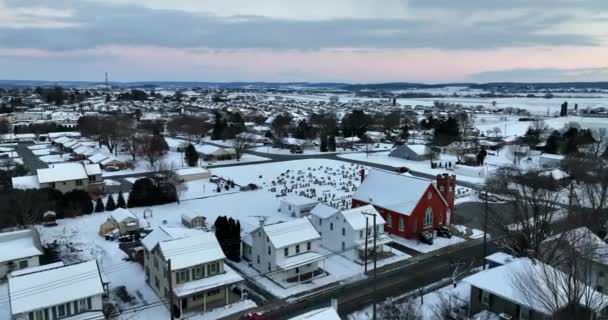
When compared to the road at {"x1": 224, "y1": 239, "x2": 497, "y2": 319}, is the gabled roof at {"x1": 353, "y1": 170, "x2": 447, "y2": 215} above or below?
above

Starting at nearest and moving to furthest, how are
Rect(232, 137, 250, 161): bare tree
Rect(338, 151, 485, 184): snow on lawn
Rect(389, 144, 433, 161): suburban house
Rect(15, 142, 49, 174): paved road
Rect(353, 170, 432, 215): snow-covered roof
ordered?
1. Rect(353, 170, 432, 215): snow-covered roof
2. Rect(338, 151, 485, 184): snow on lawn
3. Rect(15, 142, 49, 174): paved road
4. Rect(389, 144, 433, 161): suburban house
5. Rect(232, 137, 250, 161): bare tree

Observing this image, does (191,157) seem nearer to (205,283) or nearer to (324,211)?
(324,211)

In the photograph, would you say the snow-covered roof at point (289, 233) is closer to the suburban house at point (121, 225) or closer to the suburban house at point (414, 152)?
the suburban house at point (121, 225)

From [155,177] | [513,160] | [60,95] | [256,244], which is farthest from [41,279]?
[60,95]

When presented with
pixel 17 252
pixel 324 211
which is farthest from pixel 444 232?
pixel 17 252

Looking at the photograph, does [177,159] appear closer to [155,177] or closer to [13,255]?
[155,177]

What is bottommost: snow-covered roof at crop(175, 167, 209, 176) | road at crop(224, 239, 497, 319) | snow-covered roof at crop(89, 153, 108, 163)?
road at crop(224, 239, 497, 319)

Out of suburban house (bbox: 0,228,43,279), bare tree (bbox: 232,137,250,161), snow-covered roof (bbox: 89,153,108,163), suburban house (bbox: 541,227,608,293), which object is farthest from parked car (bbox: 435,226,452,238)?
snow-covered roof (bbox: 89,153,108,163)

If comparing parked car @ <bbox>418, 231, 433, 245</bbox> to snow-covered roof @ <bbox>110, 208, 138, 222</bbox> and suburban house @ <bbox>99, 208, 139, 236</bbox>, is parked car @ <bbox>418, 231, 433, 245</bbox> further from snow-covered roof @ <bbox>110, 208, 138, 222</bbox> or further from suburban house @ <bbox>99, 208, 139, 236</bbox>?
snow-covered roof @ <bbox>110, 208, 138, 222</bbox>
